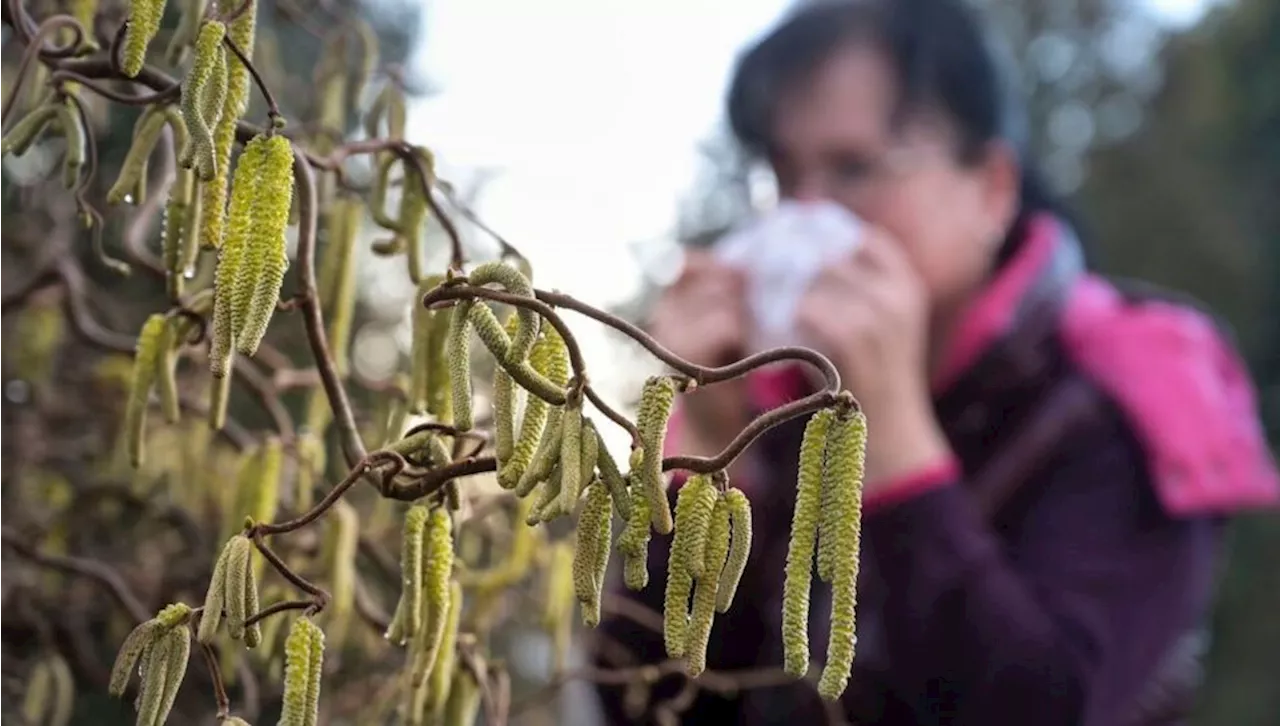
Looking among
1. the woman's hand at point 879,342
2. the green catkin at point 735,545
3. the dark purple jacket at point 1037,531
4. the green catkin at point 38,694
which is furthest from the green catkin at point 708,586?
the woman's hand at point 879,342

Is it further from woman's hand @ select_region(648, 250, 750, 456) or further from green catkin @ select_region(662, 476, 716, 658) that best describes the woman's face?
green catkin @ select_region(662, 476, 716, 658)

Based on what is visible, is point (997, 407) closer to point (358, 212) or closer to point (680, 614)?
point (358, 212)

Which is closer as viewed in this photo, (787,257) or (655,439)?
(655,439)

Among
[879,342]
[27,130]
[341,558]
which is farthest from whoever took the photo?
[879,342]

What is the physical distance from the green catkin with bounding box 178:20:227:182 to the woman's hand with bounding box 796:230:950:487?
0.86m

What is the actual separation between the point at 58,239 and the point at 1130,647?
95 cm

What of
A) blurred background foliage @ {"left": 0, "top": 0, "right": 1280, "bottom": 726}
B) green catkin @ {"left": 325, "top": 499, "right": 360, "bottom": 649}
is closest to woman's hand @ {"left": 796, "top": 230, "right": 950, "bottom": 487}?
green catkin @ {"left": 325, "top": 499, "right": 360, "bottom": 649}

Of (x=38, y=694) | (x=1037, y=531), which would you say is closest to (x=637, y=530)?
(x=38, y=694)

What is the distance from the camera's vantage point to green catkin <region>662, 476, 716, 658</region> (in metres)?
0.35

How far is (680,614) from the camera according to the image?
1.17 ft

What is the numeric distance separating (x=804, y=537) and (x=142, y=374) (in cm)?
28

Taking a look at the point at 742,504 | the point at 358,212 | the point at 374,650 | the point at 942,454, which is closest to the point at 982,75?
the point at 942,454

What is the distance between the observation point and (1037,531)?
128cm

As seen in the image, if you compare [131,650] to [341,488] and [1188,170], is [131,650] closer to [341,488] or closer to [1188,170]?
[341,488]
